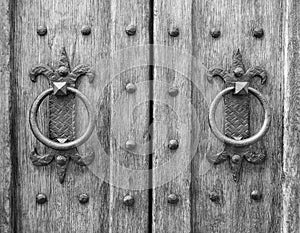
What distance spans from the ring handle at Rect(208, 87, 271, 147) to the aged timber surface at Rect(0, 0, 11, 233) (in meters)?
0.54

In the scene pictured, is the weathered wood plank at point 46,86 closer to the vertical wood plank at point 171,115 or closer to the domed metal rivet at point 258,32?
the vertical wood plank at point 171,115

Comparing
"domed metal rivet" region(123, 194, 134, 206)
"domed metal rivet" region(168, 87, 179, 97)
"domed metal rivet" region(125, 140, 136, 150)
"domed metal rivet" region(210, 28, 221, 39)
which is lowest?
"domed metal rivet" region(123, 194, 134, 206)

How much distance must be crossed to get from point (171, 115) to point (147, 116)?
6cm

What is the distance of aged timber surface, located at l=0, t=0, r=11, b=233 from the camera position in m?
1.42

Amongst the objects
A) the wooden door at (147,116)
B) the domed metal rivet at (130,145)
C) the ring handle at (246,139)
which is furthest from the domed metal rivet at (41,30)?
the ring handle at (246,139)

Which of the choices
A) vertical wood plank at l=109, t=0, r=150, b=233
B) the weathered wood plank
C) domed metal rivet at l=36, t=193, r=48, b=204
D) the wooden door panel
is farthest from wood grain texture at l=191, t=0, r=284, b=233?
domed metal rivet at l=36, t=193, r=48, b=204

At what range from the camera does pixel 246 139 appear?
1399 mm

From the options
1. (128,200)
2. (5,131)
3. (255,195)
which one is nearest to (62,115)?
(5,131)

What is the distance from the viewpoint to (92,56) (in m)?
1.45

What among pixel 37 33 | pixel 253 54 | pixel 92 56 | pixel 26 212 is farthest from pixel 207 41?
pixel 26 212

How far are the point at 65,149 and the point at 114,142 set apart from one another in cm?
13

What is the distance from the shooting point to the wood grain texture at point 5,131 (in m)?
1.42

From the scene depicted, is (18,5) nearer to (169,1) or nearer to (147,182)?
(169,1)

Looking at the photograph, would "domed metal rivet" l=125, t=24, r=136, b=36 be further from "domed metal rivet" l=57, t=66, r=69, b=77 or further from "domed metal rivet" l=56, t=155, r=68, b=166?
"domed metal rivet" l=56, t=155, r=68, b=166
